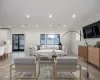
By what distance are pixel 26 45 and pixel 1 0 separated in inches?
301

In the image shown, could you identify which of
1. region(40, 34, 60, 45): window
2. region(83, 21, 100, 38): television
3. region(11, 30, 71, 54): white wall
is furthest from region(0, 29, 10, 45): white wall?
region(83, 21, 100, 38): television

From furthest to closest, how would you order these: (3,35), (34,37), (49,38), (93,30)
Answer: (49,38)
(34,37)
(3,35)
(93,30)

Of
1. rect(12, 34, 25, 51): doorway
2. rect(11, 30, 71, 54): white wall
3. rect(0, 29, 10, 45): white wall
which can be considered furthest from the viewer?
rect(12, 34, 25, 51): doorway

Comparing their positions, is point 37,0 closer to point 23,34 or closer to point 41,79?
point 41,79

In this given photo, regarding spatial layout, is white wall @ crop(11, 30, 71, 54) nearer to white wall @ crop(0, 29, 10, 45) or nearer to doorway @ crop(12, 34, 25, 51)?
doorway @ crop(12, 34, 25, 51)

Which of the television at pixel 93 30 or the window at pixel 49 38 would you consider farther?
the window at pixel 49 38

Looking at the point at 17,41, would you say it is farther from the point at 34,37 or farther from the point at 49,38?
the point at 49,38

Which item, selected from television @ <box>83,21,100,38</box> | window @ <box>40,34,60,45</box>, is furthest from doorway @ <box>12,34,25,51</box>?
television @ <box>83,21,100,38</box>

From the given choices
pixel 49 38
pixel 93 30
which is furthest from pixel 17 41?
pixel 93 30

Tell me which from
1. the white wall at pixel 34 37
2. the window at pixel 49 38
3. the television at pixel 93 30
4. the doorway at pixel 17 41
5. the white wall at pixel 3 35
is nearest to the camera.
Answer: the television at pixel 93 30

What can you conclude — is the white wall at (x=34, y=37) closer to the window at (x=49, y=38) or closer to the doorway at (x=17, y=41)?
the window at (x=49, y=38)

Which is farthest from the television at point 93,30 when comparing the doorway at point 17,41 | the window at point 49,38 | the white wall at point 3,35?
the doorway at point 17,41

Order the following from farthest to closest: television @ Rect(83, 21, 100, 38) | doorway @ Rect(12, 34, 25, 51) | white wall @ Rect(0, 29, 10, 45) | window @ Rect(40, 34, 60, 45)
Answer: doorway @ Rect(12, 34, 25, 51) < window @ Rect(40, 34, 60, 45) < white wall @ Rect(0, 29, 10, 45) < television @ Rect(83, 21, 100, 38)

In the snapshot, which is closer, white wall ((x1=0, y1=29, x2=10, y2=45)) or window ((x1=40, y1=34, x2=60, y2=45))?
white wall ((x1=0, y1=29, x2=10, y2=45))
